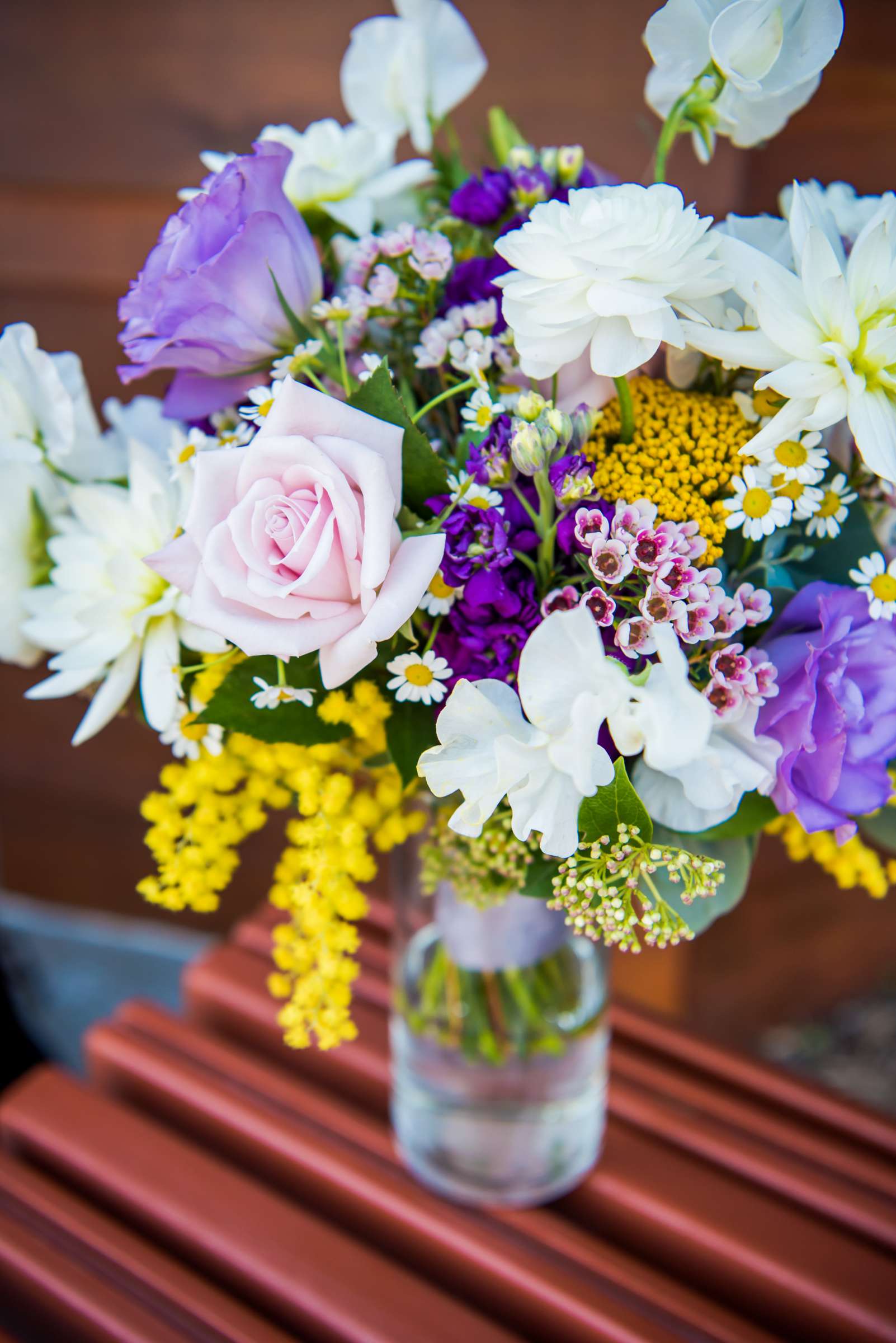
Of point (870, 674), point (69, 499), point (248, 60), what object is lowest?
point (870, 674)

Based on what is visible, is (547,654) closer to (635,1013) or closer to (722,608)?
(722,608)

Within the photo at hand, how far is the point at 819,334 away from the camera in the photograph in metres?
0.46

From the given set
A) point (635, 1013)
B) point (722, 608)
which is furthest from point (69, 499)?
point (635, 1013)

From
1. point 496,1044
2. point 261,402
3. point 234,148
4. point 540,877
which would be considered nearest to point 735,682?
point 540,877

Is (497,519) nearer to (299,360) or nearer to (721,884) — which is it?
(299,360)

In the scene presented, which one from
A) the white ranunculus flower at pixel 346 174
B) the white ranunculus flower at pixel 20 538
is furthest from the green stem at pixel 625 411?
the white ranunculus flower at pixel 20 538

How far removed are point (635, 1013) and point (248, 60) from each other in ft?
4.36

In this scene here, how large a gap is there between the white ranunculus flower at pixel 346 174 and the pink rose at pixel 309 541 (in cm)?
21

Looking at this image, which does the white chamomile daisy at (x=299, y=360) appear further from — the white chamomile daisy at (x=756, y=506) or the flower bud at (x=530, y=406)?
the white chamomile daisy at (x=756, y=506)

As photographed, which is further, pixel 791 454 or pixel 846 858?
pixel 846 858

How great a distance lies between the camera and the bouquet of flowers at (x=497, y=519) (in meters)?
0.45

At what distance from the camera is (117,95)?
5.01ft

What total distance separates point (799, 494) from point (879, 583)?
6cm

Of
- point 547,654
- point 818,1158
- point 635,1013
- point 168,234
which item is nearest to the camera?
point 547,654
